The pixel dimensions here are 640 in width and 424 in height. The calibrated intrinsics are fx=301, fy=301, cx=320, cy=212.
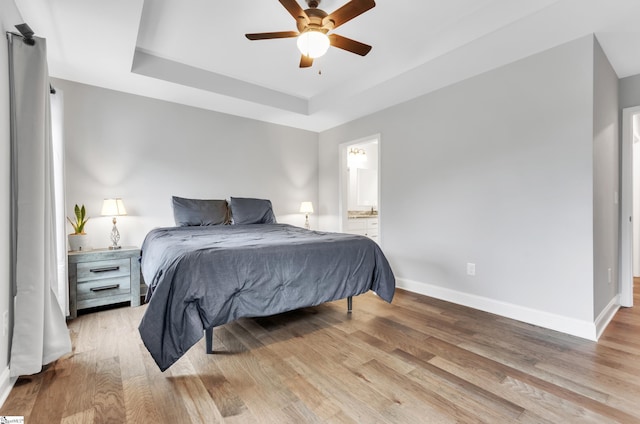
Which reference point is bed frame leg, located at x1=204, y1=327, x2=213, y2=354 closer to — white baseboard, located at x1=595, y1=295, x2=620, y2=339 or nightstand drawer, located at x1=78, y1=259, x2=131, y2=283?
nightstand drawer, located at x1=78, y1=259, x2=131, y2=283

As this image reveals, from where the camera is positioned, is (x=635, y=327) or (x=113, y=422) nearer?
(x=113, y=422)

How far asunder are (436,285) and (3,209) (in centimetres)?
356

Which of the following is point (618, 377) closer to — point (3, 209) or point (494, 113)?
point (494, 113)

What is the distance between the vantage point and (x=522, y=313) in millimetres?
2656

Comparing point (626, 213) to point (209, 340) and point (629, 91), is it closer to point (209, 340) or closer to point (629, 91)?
point (629, 91)

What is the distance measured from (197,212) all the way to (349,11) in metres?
2.70

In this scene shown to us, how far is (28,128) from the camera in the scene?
1722 millimetres

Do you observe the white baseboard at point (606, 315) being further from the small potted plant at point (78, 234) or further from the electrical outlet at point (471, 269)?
the small potted plant at point (78, 234)

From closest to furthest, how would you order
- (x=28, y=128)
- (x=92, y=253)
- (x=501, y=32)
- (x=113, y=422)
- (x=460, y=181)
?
(x=113, y=422), (x=28, y=128), (x=501, y=32), (x=92, y=253), (x=460, y=181)

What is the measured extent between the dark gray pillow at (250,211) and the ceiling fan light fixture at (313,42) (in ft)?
7.41

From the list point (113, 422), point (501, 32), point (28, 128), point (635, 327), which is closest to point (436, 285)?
point (635, 327)

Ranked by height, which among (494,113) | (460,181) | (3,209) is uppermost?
(494,113)

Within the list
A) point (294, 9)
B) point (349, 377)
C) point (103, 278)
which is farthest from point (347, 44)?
point (103, 278)

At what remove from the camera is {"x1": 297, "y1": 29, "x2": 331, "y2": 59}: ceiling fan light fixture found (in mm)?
2117
